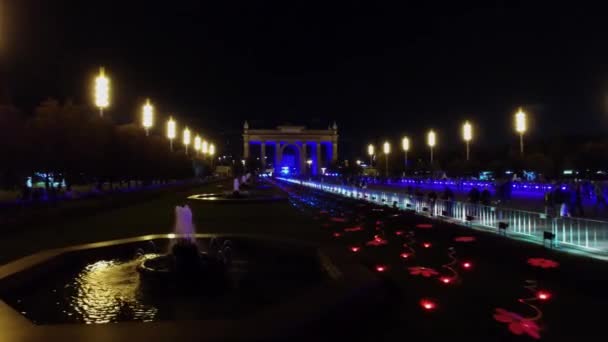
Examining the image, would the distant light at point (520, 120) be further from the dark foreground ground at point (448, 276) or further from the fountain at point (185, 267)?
the fountain at point (185, 267)

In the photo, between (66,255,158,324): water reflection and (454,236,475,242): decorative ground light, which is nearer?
(66,255,158,324): water reflection

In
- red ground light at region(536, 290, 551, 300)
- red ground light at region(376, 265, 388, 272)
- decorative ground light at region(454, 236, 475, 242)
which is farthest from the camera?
decorative ground light at region(454, 236, 475, 242)

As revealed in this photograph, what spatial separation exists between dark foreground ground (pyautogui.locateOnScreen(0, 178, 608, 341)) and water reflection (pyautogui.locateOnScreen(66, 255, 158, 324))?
2.90m

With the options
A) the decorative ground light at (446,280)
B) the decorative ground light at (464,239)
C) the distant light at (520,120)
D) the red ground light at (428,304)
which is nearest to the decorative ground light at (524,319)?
the red ground light at (428,304)

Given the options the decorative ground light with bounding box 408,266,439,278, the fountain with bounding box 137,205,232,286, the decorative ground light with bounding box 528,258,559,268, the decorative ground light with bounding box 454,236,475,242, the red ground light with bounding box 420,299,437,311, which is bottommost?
the red ground light with bounding box 420,299,437,311

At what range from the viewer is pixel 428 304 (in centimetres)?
771

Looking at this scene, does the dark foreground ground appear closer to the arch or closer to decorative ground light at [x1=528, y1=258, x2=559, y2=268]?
decorative ground light at [x1=528, y1=258, x2=559, y2=268]

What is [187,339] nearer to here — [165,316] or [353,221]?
[165,316]

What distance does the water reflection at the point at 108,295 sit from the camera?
7566 mm

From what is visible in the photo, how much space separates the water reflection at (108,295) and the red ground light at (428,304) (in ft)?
12.2

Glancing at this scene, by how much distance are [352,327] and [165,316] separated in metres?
2.58

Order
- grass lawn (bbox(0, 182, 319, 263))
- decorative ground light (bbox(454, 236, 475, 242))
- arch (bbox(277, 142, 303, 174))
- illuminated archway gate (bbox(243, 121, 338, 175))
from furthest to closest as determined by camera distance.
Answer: arch (bbox(277, 142, 303, 174)) < illuminated archway gate (bbox(243, 121, 338, 175)) < grass lawn (bbox(0, 182, 319, 263)) < decorative ground light (bbox(454, 236, 475, 242))

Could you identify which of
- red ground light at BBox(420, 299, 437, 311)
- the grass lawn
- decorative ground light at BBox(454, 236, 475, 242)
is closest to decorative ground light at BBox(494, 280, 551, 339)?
red ground light at BBox(420, 299, 437, 311)

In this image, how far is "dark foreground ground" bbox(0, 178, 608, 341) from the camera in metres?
6.64
